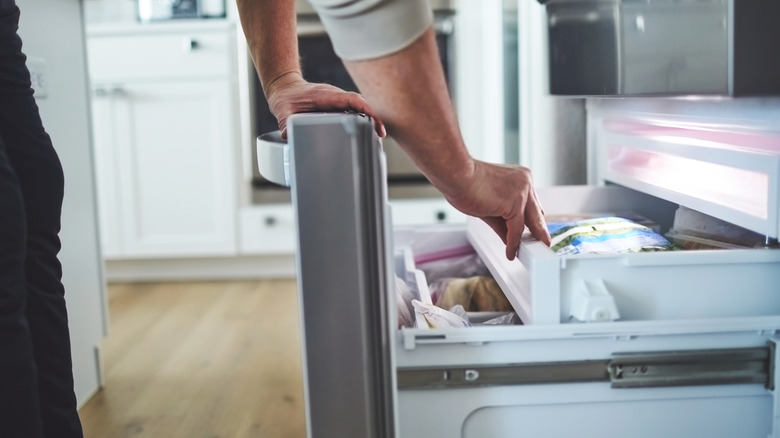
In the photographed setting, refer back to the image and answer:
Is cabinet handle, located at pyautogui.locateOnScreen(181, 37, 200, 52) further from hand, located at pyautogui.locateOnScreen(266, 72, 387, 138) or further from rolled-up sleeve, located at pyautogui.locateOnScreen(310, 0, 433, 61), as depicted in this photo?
rolled-up sleeve, located at pyautogui.locateOnScreen(310, 0, 433, 61)

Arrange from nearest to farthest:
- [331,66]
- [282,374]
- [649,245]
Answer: [649,245], [282,374], [331,66]

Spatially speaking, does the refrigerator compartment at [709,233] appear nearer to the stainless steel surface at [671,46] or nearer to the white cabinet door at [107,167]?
the stainless steel surface at [671,46]

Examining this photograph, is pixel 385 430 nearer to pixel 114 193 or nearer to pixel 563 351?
pixel 563 351

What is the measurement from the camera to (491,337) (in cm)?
76

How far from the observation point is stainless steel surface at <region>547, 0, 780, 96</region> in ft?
2.43

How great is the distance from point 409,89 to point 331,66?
195cm

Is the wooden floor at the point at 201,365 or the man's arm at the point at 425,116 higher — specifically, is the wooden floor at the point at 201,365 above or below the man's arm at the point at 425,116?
below

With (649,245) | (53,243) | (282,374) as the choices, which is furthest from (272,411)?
(649,245)

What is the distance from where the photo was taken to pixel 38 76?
142cm

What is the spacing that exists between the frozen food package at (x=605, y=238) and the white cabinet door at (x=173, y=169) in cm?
183

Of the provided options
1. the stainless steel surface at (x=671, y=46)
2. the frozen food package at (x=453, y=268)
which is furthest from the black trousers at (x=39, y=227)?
the stainless steel surface at (x=671, y=46)

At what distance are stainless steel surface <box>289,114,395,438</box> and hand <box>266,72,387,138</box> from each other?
0.13m

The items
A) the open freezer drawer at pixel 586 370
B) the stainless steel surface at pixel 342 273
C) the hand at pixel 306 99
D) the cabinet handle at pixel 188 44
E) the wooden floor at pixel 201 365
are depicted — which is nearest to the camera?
the stainless steel surface at pixel 342 273

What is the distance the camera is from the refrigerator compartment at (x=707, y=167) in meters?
0.77
